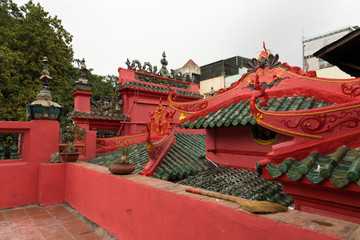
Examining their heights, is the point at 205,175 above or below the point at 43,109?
below

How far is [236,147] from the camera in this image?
571 cm

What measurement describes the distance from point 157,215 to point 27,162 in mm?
4453

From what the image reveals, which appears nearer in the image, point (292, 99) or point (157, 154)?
point (292, 99)

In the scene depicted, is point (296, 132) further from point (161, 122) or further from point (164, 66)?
point (164, 66)

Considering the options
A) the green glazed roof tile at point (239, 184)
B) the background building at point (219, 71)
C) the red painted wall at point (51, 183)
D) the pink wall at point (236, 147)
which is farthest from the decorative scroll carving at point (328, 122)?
the background building at point (219, 71)

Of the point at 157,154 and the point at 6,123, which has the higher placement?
the point at 6,123

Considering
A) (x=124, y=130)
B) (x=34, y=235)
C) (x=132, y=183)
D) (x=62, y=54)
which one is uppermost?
(x=62, y=54)

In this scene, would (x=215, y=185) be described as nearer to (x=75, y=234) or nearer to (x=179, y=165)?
(x=179, y=165)

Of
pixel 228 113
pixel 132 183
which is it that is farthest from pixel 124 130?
pixel 132 183

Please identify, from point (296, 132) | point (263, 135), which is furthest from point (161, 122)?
point (296, 132)

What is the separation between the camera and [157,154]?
5.57 meters

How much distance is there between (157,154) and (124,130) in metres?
5.91

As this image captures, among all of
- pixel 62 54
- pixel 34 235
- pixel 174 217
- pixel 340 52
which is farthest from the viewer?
pixel 62 54

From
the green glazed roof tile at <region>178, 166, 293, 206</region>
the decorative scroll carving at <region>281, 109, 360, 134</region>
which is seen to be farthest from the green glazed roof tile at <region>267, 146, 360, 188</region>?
the green glazed roof tile at <region>178, 166, 293, 206</region>
